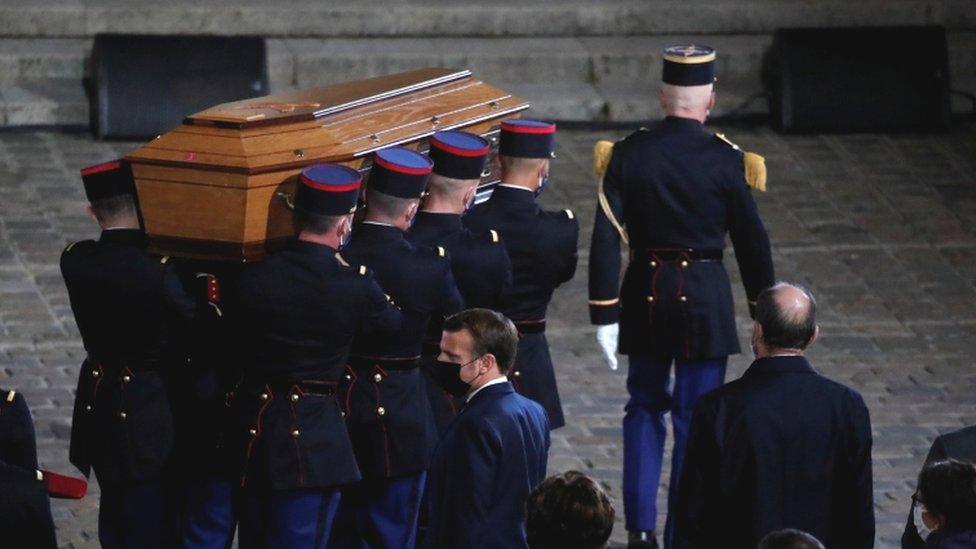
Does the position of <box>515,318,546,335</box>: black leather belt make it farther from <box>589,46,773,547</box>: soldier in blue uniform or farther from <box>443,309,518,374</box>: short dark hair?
<box>443,309,518,374</box>: short dark hair

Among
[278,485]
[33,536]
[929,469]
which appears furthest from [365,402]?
[929,469]

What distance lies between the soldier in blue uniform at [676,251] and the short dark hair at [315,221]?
155 centimetres

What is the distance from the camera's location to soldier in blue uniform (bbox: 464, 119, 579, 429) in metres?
6.55

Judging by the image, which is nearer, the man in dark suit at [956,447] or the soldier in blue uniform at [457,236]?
the man in dark suit at [956,447]

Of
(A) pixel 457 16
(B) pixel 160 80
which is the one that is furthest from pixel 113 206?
(A) pixel 457 16

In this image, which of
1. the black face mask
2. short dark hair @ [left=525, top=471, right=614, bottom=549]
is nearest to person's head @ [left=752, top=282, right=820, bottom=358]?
the black face mask

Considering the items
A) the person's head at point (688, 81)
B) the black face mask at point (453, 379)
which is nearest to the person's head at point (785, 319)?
the black face mask at point (453, 379)

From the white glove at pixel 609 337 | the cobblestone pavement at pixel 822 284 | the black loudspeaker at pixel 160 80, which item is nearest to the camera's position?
the white glove at pixel 609 337

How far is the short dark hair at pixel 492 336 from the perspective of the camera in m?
5.21

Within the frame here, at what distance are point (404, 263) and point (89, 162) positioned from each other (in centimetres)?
544

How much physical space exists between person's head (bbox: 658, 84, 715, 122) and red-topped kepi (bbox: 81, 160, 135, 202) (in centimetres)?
203

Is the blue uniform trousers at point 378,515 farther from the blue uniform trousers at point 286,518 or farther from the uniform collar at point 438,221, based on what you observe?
the uniform collar at point 438,221

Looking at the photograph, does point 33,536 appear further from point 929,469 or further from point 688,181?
point 688,181

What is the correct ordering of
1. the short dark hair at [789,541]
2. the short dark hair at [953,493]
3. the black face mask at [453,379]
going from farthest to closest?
the black face mask at [453,379], the short dark hair at [953,493], the short dark hair at [789,541]
